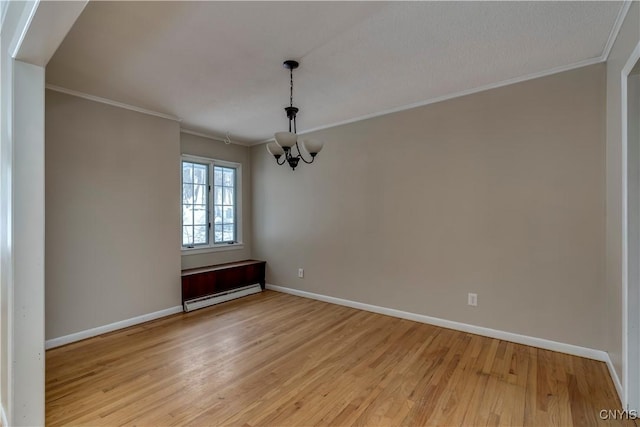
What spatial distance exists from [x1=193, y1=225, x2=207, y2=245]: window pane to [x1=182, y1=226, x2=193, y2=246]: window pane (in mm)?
62

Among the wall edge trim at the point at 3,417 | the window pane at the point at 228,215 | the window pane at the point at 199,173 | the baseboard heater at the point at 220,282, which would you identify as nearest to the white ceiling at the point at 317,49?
the window pane at the point at 199,173

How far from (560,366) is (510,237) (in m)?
1.14

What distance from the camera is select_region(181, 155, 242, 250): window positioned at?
14.9ft

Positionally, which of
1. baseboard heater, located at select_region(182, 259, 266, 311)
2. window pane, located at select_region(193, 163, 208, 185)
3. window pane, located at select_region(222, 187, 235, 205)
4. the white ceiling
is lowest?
baseboard heater, located at select_region(182, 259, 266, 311)

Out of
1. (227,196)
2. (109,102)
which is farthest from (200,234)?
(109,102)

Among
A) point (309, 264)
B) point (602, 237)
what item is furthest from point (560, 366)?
point (309, 264)

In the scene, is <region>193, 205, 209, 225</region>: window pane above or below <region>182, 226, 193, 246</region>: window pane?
above

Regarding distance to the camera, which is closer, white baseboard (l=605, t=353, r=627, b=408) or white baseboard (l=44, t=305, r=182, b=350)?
white baseboard (l=605, t=353, r=627, b=408)

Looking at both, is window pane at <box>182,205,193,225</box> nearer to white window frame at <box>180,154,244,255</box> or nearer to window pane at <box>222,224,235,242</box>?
white window frame at <box>180,154,244,255</box>

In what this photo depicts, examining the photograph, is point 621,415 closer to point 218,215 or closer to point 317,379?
point 317,379

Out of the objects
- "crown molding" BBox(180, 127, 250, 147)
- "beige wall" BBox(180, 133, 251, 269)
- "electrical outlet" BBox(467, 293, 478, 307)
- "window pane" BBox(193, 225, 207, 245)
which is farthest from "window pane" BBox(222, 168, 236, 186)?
"electrical outlet" BBox(467, 293, 478, 307)

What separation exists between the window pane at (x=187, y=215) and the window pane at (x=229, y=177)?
76 centimetres

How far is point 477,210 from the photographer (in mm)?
3152

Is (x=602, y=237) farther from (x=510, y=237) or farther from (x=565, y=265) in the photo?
(x=510, y=237)
